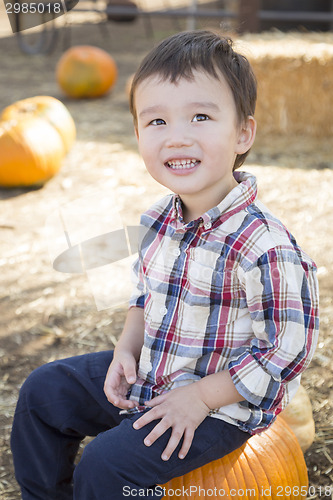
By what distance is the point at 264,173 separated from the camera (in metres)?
4.86

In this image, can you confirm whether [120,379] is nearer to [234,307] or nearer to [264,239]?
[234,307]

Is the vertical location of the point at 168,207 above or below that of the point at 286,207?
above

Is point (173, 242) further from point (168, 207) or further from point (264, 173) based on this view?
point (264, 173)

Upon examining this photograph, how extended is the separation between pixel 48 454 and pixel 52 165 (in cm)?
323

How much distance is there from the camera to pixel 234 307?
61.0 inches

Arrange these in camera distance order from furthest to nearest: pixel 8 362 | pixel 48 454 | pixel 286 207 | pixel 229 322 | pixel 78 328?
pixel 286 207 → pixel 78 328 → pixel 8 362 → pixel 48 454 → pixel 229 322

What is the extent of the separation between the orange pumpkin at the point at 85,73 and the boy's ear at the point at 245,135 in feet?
18.9

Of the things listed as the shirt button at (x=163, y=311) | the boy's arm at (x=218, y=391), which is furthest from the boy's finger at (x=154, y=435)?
the shirt button at (x=163, y=311)

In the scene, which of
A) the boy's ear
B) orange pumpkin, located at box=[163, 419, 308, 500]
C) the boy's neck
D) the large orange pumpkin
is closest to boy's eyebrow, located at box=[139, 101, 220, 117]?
the boy's ear

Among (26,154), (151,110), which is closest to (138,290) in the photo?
(151,110)

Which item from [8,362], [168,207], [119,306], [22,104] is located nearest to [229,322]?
[168,207]

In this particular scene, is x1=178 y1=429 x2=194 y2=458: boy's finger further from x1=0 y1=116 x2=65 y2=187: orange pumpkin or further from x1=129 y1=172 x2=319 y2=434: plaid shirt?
x1=0 y1=116 x2=65 y2=187: orange pumpkin

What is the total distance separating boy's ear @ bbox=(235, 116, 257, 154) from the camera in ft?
5.24

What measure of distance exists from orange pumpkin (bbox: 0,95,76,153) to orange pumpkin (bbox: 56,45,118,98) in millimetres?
1926
